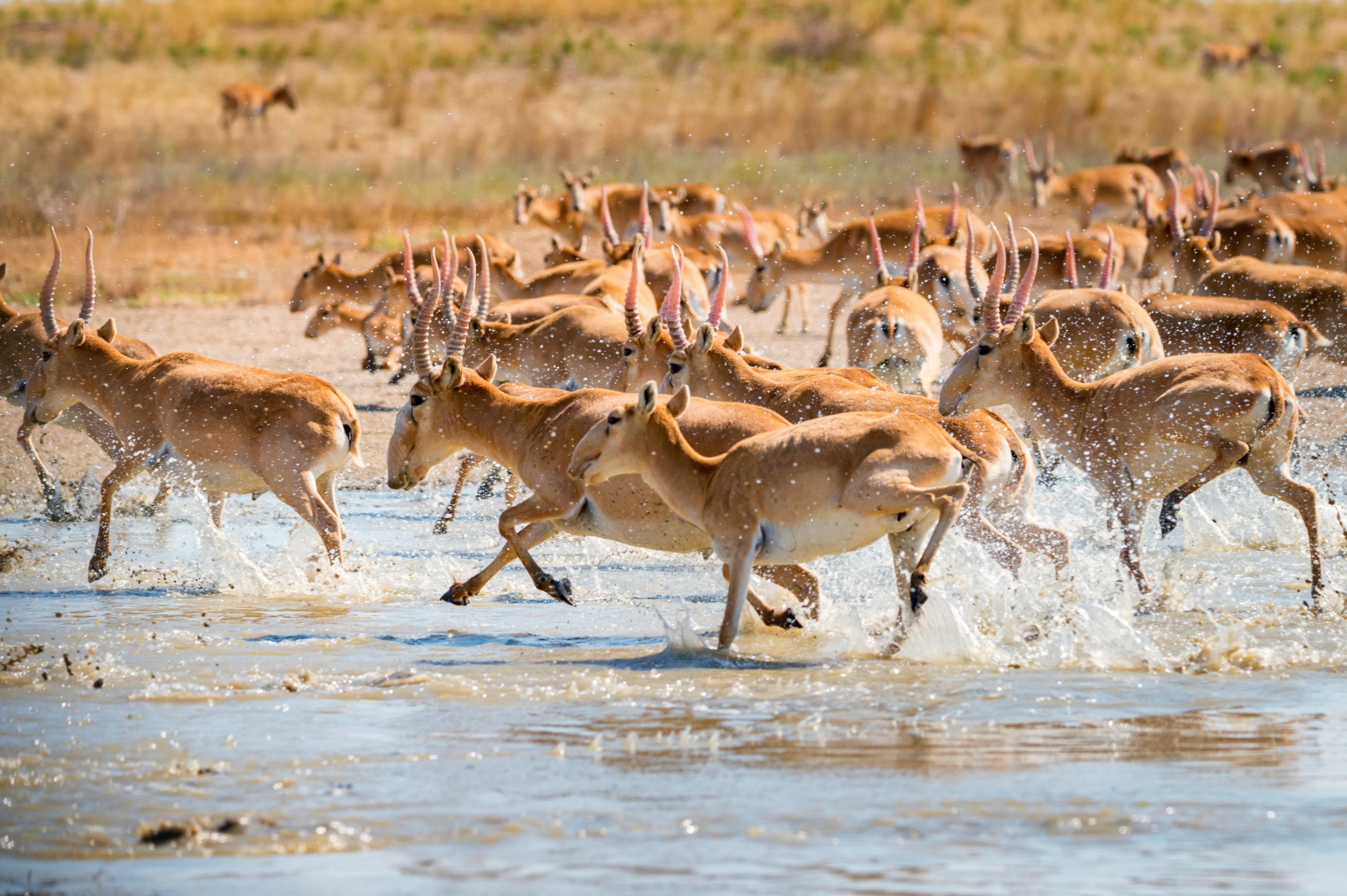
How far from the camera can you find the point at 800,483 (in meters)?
7.51

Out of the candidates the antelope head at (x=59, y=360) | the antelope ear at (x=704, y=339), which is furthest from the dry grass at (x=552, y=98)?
the antelope ear at (x=704, y=339)

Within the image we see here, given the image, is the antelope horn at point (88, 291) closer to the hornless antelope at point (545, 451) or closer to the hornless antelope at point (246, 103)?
the hornless antelope at point (545, 451)

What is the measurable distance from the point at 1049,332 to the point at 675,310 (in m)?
2.14

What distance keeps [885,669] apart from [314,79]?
45557mm

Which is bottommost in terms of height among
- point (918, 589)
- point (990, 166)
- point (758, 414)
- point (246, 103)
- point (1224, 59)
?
point (918, 589)

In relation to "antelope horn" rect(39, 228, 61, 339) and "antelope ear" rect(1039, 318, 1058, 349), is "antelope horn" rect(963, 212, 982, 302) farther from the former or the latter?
"antelope horn" rect(39, 228, 61, 339)

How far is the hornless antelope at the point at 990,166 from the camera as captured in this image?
33.7 metres

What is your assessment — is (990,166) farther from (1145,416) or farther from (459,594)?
(459,594)

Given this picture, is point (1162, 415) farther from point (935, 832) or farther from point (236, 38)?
point (236, 38)

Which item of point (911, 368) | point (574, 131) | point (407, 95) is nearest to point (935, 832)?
point (911, 368)

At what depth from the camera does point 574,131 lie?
43.2 metres

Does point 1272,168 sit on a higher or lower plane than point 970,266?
higher

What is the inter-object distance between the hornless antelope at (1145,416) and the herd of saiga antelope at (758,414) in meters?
0.01

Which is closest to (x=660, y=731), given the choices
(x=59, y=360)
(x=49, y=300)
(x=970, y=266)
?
(x=970, y=266)
